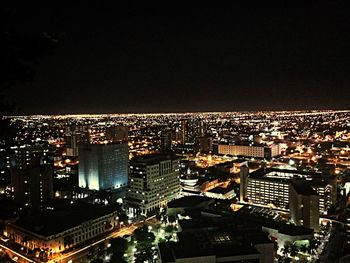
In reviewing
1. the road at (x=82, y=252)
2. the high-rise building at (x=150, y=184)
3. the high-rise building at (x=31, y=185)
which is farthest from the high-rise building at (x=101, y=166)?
the road at (x=82, y=252)

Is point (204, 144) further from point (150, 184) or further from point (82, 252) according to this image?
point (82, 252)

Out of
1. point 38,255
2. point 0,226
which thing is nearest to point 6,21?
point 38,255

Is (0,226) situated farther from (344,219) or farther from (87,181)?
(344,219)

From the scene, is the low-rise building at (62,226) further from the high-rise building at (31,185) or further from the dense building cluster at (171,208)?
the high-rise building at (31,185)

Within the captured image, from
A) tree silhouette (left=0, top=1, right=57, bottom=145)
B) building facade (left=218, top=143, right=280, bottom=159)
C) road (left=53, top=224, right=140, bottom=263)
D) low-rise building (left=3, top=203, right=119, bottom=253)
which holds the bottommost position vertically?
road (left=53, top=224, right=140, bottom=263)

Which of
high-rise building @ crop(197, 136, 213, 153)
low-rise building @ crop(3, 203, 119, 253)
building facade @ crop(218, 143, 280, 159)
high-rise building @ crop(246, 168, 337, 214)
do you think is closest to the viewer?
low-rise building @ crop(3, 203, 119, 253)

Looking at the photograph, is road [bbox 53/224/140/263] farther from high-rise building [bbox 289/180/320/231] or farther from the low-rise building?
high-rise building [bbox 289/180/320/231]

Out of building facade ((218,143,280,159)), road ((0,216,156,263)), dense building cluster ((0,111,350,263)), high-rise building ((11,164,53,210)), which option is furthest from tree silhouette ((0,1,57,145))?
building facade ((218,143,280,159))
